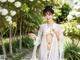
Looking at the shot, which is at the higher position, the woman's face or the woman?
the woman's face

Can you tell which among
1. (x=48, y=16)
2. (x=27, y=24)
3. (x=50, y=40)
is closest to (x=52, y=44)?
(x=50, y=40)

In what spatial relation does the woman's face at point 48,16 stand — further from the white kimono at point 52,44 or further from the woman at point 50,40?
the white kimono at point 52,44

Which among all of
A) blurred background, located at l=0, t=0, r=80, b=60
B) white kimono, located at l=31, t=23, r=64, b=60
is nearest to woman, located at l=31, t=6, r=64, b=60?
white kimono, located at l=31, t=23, r=64, b=60

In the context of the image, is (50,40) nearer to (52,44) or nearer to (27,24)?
(52,44)

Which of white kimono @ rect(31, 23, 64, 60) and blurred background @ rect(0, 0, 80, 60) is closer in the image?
white kimono @ rect(31, 23, 64, 60)

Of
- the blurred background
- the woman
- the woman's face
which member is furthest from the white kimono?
the blurred background

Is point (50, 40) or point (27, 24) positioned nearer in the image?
point (50, 40)

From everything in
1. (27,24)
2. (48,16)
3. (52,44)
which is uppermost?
(48,16)

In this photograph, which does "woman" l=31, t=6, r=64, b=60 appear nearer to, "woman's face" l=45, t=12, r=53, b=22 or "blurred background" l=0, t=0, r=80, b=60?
"woman's face" l=45, t=12, r=53, b=22

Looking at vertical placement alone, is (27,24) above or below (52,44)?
above

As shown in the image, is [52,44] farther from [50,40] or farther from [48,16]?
[48,16]

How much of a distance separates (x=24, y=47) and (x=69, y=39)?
2.89 m

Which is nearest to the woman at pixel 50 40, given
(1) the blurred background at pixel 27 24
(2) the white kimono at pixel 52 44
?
(2) the white kimono at pixel 52 44

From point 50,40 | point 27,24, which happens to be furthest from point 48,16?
point 27,24
